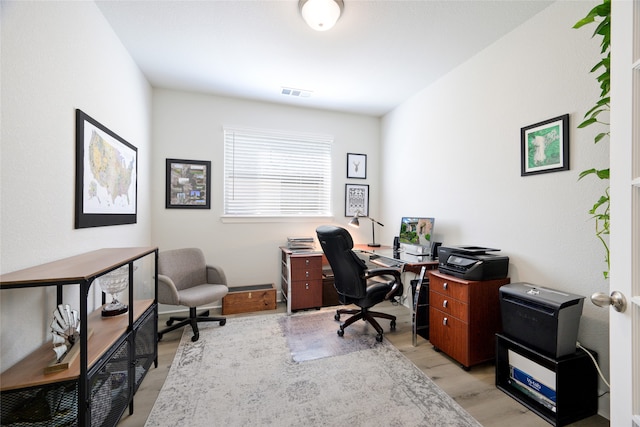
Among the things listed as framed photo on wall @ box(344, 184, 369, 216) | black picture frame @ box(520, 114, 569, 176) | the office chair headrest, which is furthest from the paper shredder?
framed photo on wall @ box(344, 184, 369, 216)

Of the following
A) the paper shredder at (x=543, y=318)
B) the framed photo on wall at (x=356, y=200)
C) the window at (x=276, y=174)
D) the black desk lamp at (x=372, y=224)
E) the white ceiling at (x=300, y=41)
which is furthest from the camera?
the framed photo on wall at (x=356, y=200)

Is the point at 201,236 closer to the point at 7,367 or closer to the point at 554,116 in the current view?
the point at 7,367

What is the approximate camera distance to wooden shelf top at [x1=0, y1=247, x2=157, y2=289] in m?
1.07

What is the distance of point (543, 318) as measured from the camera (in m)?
1.69

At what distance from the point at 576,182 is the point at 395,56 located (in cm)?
183

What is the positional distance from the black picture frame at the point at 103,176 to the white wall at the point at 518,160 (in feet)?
10.4

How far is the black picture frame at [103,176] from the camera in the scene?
5.79 ft

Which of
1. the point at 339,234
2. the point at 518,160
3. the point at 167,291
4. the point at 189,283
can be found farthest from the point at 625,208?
the point at 189,283

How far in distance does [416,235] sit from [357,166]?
155 centimetres

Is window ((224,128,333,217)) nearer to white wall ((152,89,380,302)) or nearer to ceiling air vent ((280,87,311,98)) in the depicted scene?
white wall ((152,89,380,302))

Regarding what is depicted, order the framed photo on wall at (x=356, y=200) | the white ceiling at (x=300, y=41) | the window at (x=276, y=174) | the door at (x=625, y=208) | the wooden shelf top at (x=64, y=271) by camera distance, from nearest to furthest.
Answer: the door at (x=625, y=208) → the wooden shelf top at (x=64, y=271) → the white ceiling at (x=300, y=41) → the window at (x=276, y=174) → the framed photo on wall at (x=356, y=200)

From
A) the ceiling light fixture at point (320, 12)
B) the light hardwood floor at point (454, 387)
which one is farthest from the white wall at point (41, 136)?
the ceiling light fixture at point (320, 12)

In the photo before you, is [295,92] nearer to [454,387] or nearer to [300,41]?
[300,41]

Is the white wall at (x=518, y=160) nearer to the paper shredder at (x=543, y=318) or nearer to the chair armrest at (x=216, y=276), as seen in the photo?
the paper shredder at (x=543, y=318)
